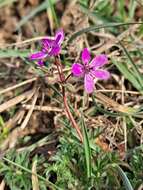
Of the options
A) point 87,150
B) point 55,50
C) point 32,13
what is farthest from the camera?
point 32,13

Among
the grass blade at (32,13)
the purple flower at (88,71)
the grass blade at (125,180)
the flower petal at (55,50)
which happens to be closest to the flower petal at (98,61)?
the purple flower at (88,71)

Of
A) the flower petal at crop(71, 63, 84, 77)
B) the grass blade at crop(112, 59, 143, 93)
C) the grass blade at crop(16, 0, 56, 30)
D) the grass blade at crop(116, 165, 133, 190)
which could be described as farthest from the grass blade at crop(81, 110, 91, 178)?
the grass blade at crop(16, 0, 56, 30)

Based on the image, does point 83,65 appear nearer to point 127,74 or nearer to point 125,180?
point 125,180

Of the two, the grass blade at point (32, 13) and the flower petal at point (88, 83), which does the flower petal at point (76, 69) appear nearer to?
the flower petal at point (88, 83)

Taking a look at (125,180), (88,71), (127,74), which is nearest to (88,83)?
(88,71)

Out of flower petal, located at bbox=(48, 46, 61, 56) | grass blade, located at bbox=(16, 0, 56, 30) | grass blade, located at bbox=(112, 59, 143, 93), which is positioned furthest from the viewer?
grass blade, located at bbox=(16, 0, 56, 30)

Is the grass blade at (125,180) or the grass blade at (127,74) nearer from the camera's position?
the grass blade at (125,180)

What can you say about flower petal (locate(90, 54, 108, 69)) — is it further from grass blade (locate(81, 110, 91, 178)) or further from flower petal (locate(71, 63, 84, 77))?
grass blade (locate(81, 110, 91, 178))
